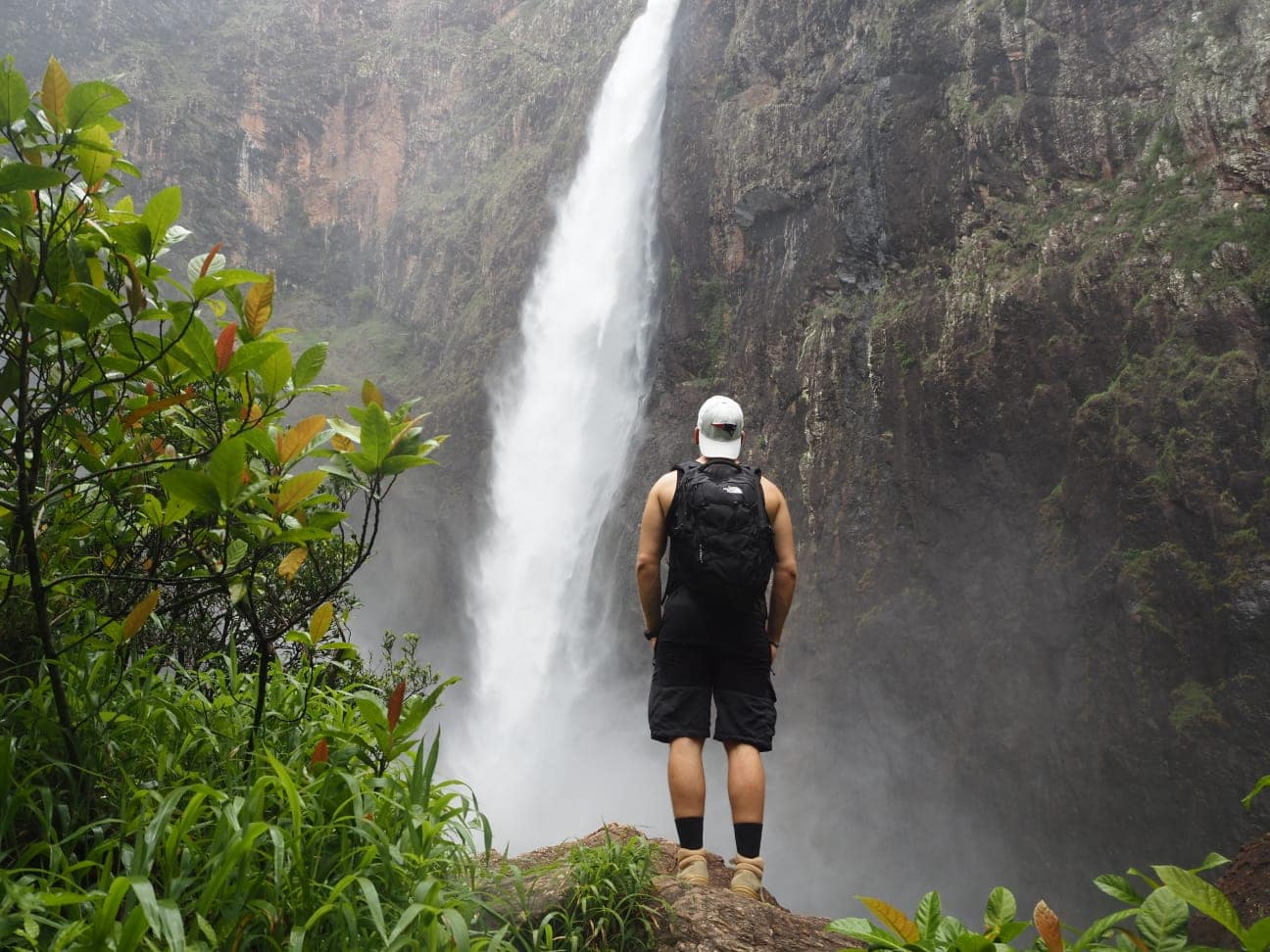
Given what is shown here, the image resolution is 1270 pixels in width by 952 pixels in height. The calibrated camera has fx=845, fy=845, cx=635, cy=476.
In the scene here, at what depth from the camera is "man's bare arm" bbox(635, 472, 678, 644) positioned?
3.24 m

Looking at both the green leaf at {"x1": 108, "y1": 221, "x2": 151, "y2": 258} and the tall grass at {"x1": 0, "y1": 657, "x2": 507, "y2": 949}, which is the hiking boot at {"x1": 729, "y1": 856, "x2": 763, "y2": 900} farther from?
the green leaf at {"x1": 108, "y1": 221, "x2": 151, "y2": 258}

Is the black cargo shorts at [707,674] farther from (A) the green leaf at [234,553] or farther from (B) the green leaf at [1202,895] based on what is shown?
(B) the green leaf at [1202,895]

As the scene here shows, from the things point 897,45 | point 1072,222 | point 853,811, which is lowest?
point 853,811

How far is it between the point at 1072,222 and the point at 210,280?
43.0ft

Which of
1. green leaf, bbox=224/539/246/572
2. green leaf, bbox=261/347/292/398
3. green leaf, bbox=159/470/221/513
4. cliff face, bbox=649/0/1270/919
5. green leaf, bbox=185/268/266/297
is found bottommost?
green leaf, bbox=159/470/221/513

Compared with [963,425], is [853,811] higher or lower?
lower

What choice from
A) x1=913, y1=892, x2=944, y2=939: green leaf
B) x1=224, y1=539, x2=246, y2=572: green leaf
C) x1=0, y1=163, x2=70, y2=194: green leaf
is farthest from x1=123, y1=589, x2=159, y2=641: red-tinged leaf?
x1=913, y1=892, x2=944, y2=939: green leaf

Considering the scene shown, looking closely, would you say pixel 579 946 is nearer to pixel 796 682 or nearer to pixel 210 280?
pixel 210 280

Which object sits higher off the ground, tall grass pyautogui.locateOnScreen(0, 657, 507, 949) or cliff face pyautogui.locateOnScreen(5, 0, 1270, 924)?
cliff face pyautogui.locateOnScreen(5, 0, 1270, 924)

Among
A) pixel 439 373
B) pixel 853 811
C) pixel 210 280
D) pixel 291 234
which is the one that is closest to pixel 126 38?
pixel 291 234

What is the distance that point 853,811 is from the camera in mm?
13336

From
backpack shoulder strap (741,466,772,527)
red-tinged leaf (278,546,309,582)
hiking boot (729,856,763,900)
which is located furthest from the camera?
backpack shoulder strap (741,466,772,527)

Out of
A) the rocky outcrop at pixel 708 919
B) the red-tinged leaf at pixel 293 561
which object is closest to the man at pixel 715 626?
the rocky outcrop at pixel 708 919

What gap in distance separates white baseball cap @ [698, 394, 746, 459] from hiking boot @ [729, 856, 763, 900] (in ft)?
4.81
